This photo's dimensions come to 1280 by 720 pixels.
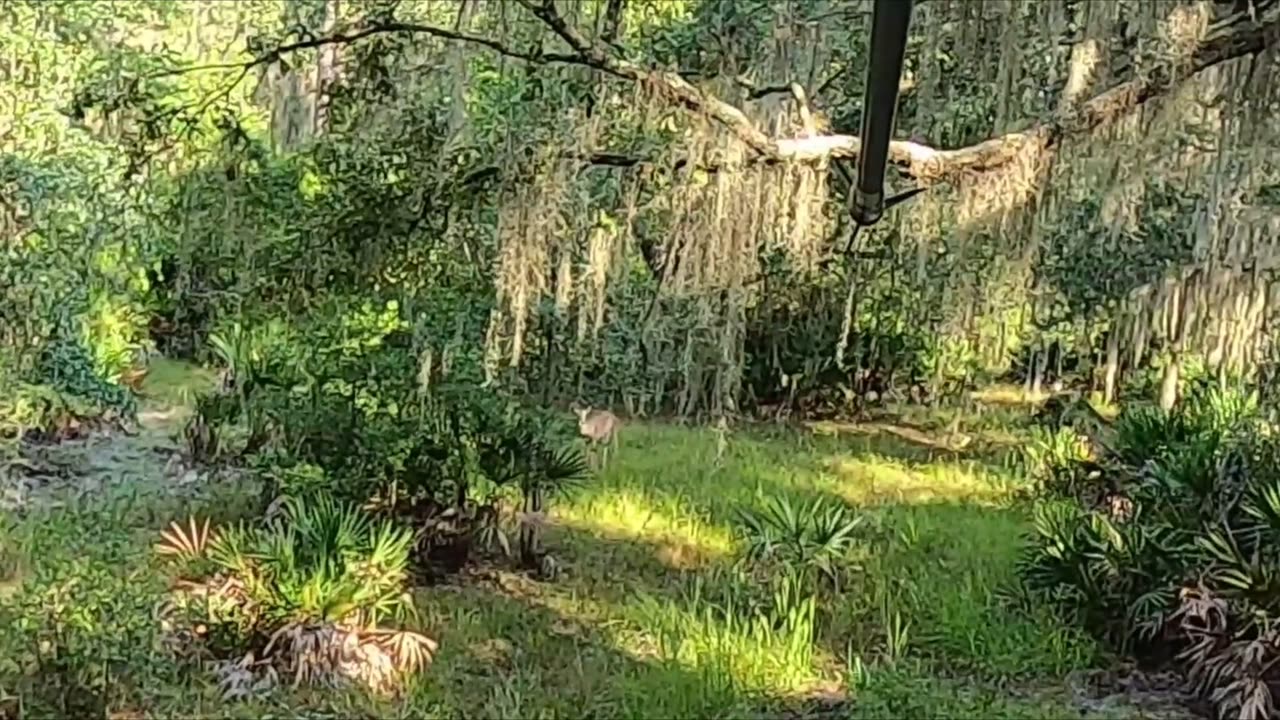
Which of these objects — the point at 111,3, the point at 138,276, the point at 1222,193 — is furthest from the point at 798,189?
the point at 138,276

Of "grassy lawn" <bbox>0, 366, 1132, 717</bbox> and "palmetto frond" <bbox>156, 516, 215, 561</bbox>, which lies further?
"palmetto frond" <bbox>156, 516, 215, 561</bbox>

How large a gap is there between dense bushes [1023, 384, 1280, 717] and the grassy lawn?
194 mm

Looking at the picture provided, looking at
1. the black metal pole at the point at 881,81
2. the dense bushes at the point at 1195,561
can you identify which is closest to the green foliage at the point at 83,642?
the black metal pole at the point at 881,81

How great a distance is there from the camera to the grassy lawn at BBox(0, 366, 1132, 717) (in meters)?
4.14

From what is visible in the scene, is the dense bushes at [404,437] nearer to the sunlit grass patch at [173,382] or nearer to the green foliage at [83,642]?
the green foliage at [83,642]

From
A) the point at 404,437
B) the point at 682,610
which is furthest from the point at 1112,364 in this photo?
the point at 404,437

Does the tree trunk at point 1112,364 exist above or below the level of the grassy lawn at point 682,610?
above

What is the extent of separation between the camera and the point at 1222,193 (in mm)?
4516

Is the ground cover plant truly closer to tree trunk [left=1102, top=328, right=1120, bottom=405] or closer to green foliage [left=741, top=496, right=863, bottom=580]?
green foliage [left=741, top=496, right=863, bottom=580]

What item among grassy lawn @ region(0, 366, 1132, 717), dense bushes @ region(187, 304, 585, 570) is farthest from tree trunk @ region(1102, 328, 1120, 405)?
dense bushes @ region(187, 304, 585, 570)

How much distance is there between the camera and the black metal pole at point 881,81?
1326 mm

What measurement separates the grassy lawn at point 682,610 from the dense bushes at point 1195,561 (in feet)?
0.64

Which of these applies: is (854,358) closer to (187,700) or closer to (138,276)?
(138,276)

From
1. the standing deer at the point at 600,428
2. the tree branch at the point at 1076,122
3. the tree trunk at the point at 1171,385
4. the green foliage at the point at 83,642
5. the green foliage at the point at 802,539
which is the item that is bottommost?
the green foliage at the point at 83,642
